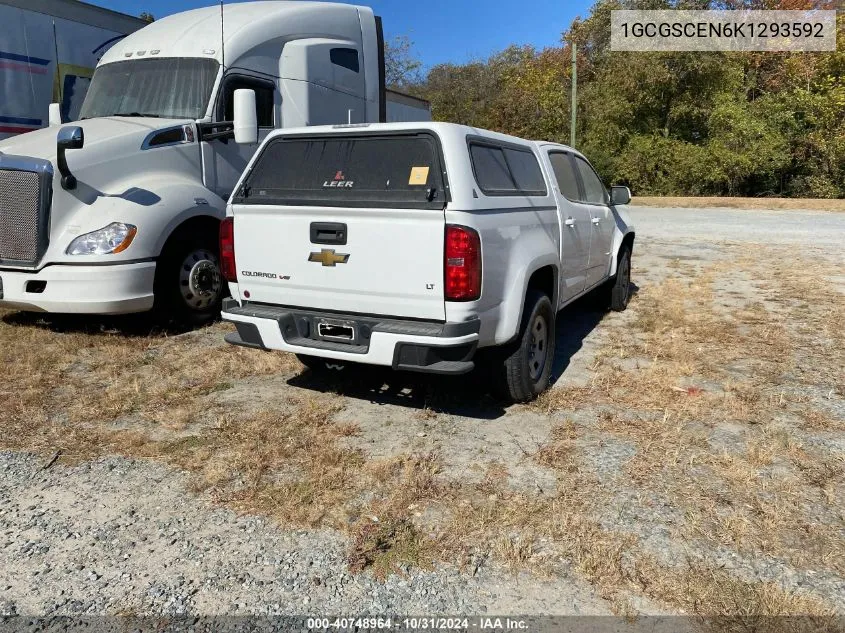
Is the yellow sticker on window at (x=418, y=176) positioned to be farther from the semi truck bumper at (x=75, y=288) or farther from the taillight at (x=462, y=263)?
the semi truck bumper at (x=75, y=288)

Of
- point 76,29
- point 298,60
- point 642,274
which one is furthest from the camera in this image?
point 642,274

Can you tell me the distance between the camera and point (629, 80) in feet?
101

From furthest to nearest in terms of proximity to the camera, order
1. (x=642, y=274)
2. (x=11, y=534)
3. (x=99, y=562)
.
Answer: (x=642, y=274), (x=11, y=534), (x=99, y=562)

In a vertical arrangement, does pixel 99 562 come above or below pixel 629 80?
below

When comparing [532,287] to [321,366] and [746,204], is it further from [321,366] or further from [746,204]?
[746,204]

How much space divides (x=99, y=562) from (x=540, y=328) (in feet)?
10.5

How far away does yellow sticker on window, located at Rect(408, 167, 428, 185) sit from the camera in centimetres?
396

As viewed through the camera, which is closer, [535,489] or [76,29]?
[535,489]

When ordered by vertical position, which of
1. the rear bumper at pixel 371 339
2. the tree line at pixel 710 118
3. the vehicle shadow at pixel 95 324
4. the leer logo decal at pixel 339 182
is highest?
the tree line at pixel 710 118

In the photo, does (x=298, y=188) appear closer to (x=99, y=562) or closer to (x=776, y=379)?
(x=99, y=562)

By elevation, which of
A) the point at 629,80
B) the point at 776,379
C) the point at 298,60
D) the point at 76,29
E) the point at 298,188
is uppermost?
the point at 629,80

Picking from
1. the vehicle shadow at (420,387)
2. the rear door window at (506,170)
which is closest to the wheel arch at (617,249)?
the vehicle shadow at (420,387)

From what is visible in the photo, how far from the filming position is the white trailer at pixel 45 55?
8.02 m

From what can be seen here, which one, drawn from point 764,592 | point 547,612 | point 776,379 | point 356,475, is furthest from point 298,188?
point 776,379
